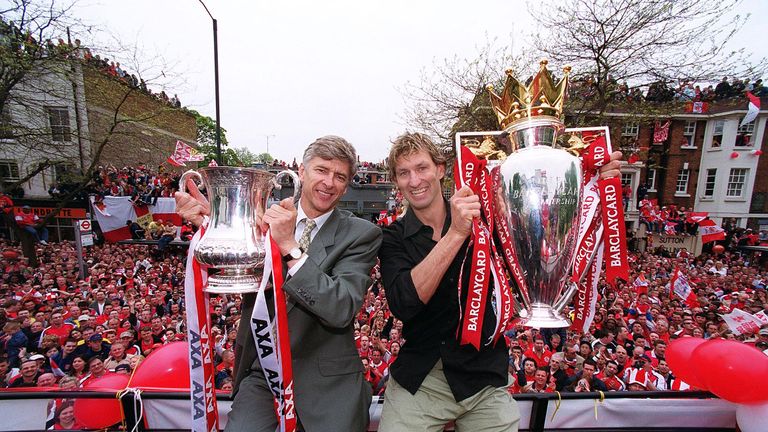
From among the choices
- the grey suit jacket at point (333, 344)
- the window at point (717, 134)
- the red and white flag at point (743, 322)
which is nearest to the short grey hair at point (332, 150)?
the grey suit jacket at point (333, 344)

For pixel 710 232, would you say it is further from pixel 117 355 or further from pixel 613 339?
pixel 117 355

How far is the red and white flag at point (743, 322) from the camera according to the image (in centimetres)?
502

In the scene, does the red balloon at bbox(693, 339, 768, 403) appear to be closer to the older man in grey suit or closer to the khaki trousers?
the khaki trousers

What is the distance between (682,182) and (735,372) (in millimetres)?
29680

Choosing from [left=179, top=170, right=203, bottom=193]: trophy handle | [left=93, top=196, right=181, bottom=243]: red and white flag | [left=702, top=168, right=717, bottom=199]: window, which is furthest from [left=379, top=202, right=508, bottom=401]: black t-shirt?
[left=702, top=168, right=717, bottom=199]: window

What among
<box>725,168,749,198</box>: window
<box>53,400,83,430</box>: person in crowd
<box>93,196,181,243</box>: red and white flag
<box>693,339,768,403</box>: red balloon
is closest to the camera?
<box>693,339,768,403</box>: red balloon

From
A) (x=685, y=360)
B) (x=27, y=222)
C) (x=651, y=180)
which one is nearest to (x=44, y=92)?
(x=27, y=222)

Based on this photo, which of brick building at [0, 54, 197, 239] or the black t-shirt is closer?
the black t-shirt

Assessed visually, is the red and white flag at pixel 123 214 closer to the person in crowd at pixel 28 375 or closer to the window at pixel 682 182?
the person in crowd at pixel 28 375

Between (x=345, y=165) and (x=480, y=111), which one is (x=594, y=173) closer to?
(x=345, y=165)

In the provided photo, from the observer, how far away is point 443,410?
5.70ft

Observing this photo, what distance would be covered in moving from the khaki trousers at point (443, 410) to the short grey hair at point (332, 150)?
3.78ft

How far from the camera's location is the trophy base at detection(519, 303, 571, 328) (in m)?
1.51

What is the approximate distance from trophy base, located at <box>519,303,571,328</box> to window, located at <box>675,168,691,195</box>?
3016 cm
